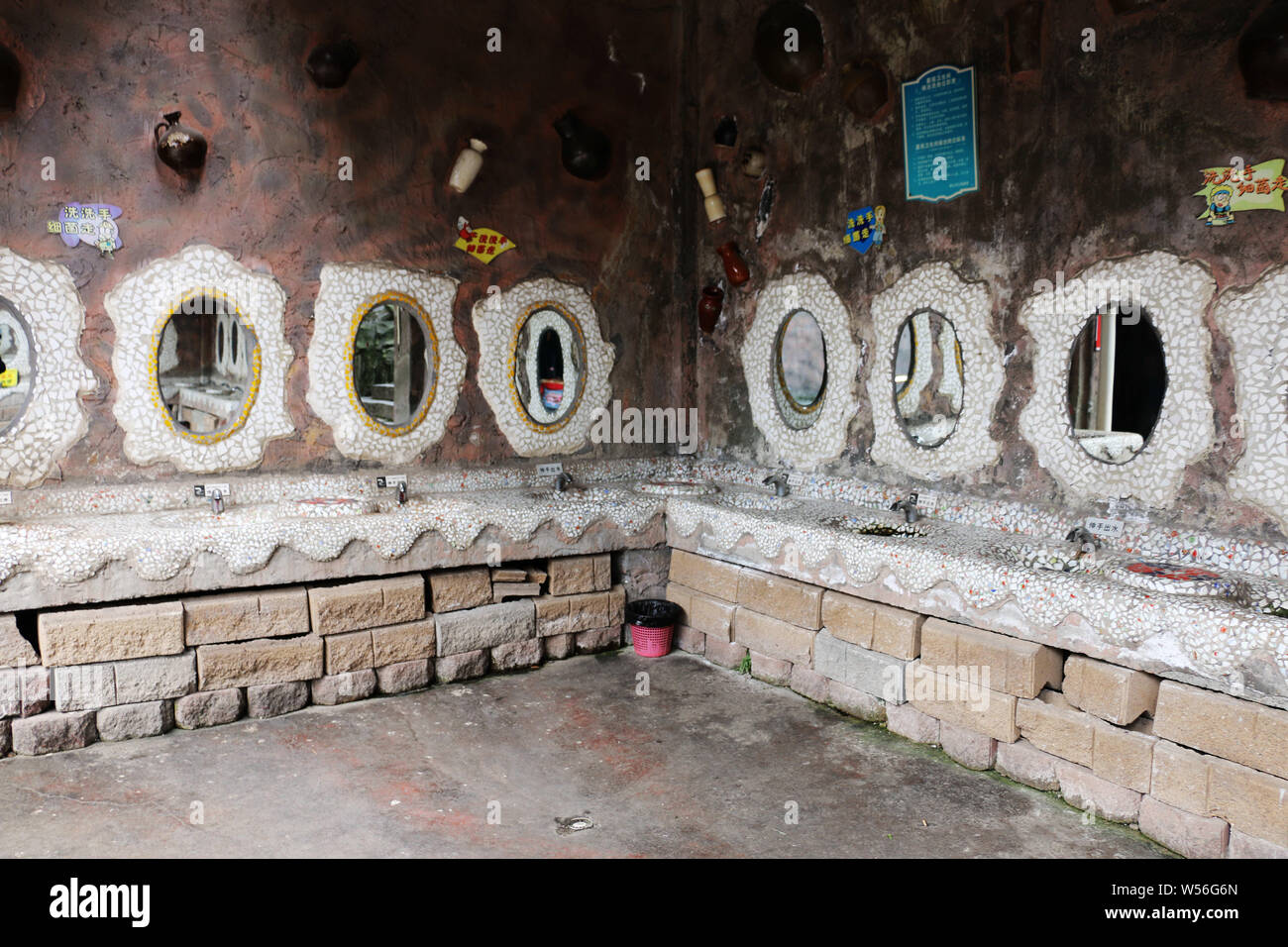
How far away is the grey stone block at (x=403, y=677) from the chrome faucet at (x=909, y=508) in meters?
2.94

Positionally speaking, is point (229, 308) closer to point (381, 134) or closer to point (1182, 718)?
point (381, 134)

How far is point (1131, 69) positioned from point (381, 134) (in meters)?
4.26

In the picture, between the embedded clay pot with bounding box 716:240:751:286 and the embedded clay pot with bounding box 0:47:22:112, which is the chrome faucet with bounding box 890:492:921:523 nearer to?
the embedded clay pot with bounding box 716:240:751:286

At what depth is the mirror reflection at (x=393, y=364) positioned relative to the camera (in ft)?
19.6

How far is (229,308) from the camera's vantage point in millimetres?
5531

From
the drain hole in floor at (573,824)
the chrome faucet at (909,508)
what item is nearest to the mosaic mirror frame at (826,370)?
the chrome faucet at (909,508)

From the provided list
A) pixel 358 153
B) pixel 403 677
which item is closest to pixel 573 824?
pixel 403 677

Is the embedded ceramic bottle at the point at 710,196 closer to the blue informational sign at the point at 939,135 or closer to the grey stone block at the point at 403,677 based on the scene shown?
the blue informational sign at the point at 939,135

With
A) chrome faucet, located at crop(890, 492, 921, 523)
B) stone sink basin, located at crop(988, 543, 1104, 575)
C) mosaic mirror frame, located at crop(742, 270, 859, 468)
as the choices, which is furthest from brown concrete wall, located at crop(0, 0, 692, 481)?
stone sink basin, located at crop(988, 543, 1104, 575)

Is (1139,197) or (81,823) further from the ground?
(1139,197)

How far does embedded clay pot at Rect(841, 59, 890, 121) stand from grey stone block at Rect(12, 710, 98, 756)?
17.9 ft

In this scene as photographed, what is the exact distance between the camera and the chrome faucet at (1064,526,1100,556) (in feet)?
14.8
